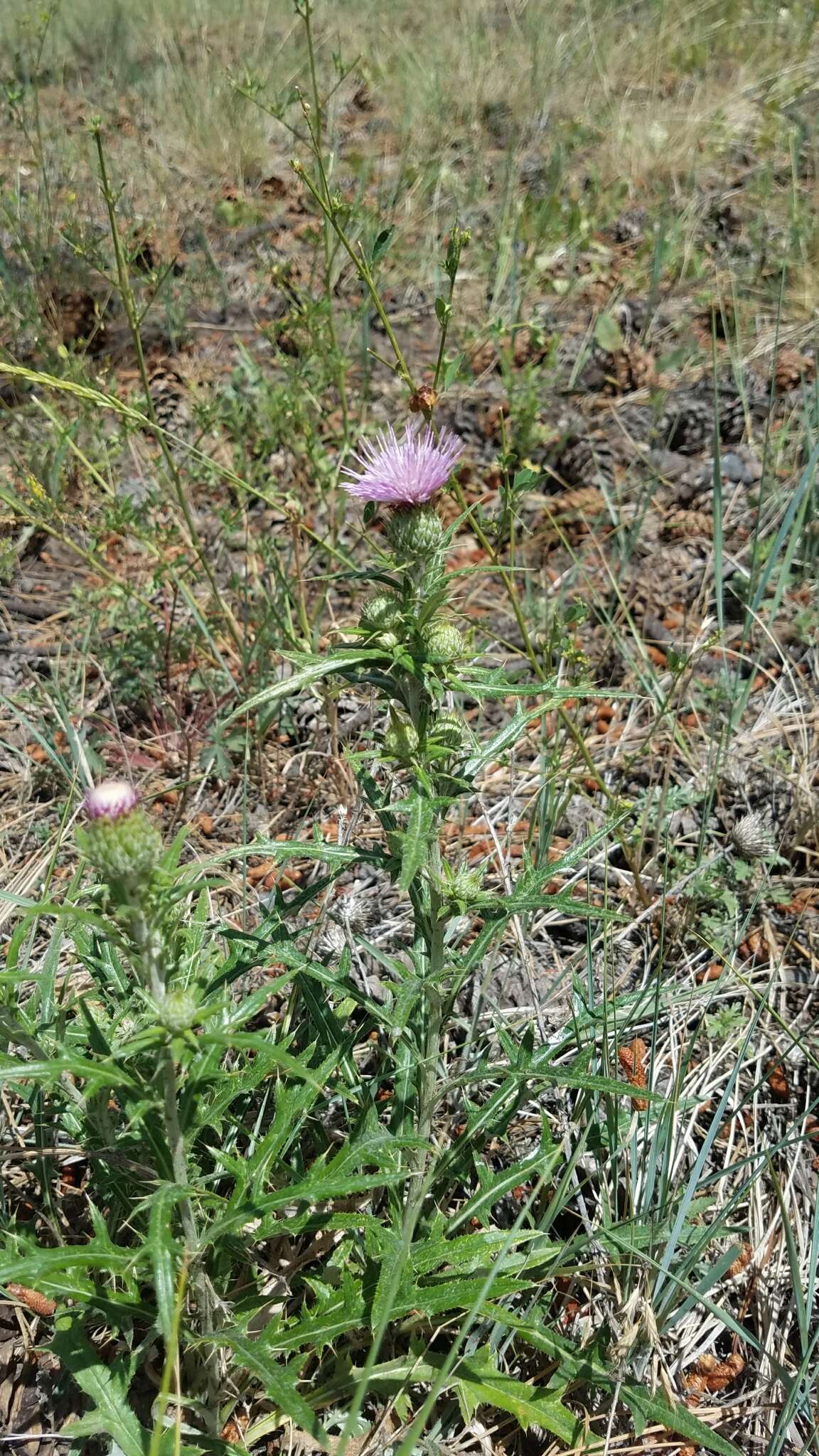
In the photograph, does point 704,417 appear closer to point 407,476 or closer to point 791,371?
point 791,371

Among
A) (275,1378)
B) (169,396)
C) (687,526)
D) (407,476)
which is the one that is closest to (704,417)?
(687,526)

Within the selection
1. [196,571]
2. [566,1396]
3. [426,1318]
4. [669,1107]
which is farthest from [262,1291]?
[196,571]

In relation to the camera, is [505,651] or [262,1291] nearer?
[262,1291]

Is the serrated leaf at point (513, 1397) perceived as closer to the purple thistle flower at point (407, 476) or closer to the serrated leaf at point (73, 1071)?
the serrated leaf at point (73, 1071)

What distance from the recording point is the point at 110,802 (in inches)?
51.6

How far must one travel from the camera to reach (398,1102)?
73.5 inches

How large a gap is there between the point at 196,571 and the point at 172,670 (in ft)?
1.58

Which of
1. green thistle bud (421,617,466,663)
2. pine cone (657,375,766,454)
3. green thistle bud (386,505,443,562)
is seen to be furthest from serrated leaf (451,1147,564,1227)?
pine cone (657,375,766,454)

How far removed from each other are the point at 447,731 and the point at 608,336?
3507 mm

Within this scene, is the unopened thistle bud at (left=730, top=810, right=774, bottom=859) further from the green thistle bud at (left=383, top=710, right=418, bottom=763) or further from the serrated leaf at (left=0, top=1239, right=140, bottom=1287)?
the serrated leaf at (left=0, top=1239, right=140, bottom=1287)

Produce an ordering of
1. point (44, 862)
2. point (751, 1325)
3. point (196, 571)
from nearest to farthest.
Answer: point (751, 1325) → point (44, 862) → point (196, 571)

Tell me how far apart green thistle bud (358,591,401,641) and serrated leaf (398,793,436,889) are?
26 centimetres

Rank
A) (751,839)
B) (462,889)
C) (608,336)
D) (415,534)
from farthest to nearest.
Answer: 1. (608,336)
2. (751,839)
3. (462,889)
4. (415,534)

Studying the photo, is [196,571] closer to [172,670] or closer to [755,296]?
[172,670]
